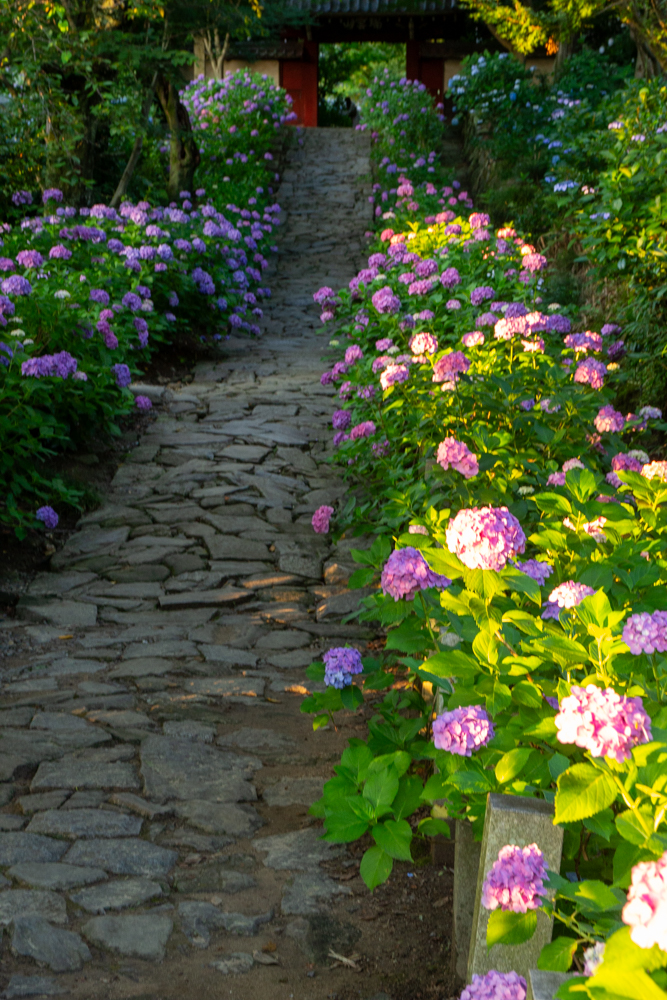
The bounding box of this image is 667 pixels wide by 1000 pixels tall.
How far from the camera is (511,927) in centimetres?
159

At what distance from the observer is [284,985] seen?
221cm

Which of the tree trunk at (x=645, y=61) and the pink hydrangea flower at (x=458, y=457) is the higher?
the tree trunk at (x=645, y=61)

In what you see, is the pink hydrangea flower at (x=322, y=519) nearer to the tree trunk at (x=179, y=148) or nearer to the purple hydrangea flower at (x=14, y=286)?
the purple hydrangea flower at (x=14, y=286)

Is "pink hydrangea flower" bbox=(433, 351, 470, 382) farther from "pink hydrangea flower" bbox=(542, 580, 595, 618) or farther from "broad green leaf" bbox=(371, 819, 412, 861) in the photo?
"broad green leaf" bbox=(371, 819, 412, 861)

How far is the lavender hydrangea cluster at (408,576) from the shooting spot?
246cm

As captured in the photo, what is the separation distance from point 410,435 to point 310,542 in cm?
123

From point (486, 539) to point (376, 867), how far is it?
2.79 ft

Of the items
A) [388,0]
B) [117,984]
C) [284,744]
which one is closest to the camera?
[117,984]

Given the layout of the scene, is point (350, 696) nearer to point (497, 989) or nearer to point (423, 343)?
point (497, 989)

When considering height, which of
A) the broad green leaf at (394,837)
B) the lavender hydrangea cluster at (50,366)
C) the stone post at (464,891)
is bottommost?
the stone post at (464,891)

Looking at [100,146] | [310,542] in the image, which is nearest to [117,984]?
[310,542]

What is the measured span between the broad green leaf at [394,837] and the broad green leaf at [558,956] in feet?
2.07

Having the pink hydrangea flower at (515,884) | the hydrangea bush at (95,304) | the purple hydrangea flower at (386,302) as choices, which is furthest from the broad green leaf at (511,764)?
the purple hydrangea flower at (386,302)

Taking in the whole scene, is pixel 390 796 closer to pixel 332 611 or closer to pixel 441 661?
pixel 441 661
